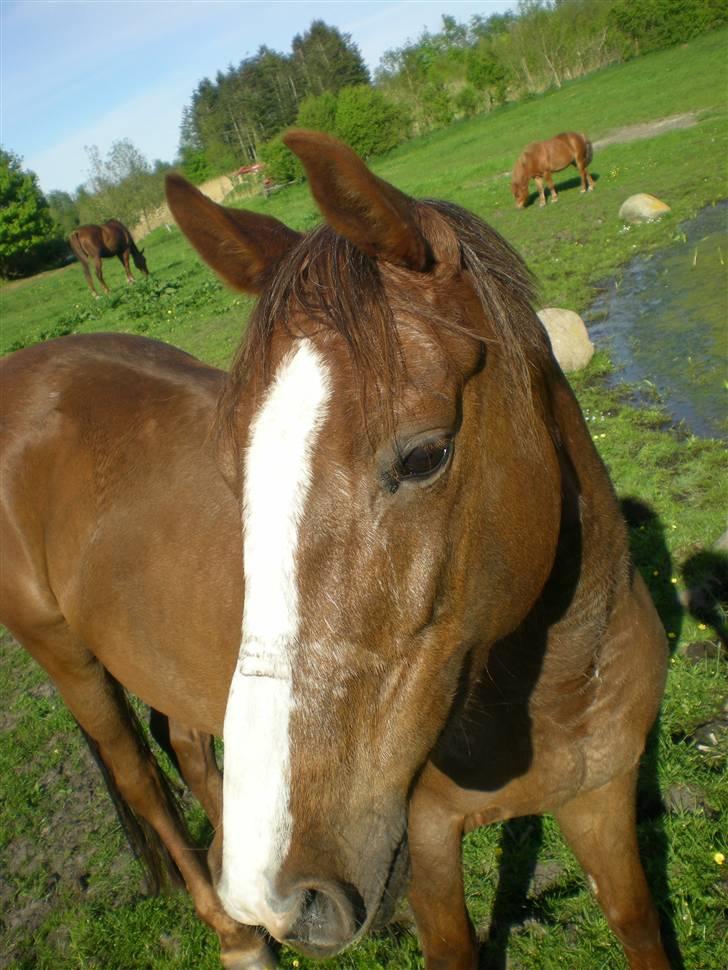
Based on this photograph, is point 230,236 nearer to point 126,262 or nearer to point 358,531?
point 358,531

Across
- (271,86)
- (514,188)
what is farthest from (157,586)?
(271,86)

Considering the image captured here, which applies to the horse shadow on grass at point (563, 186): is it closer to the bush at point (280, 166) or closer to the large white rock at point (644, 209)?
the large white rock at point (644, 209)

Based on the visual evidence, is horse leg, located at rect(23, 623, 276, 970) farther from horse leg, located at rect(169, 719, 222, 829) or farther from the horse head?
the horse head

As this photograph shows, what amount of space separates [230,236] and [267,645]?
0.97 meters

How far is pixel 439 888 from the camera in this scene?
6.84 ft

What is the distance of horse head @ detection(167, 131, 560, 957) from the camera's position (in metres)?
1.24

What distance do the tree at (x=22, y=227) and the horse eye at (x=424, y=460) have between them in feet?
163

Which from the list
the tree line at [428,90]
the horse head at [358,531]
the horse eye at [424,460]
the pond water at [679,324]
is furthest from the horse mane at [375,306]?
the tree line at [428,90]

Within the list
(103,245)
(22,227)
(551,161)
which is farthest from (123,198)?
(551,161)

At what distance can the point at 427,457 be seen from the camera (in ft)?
4.37

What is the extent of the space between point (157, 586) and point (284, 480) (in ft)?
4.82

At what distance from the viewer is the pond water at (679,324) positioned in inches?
219

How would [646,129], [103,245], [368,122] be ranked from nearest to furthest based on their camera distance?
1. [646,129]
2. [103,245]
3. [368,122]

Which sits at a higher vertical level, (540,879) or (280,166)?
(280,166)
